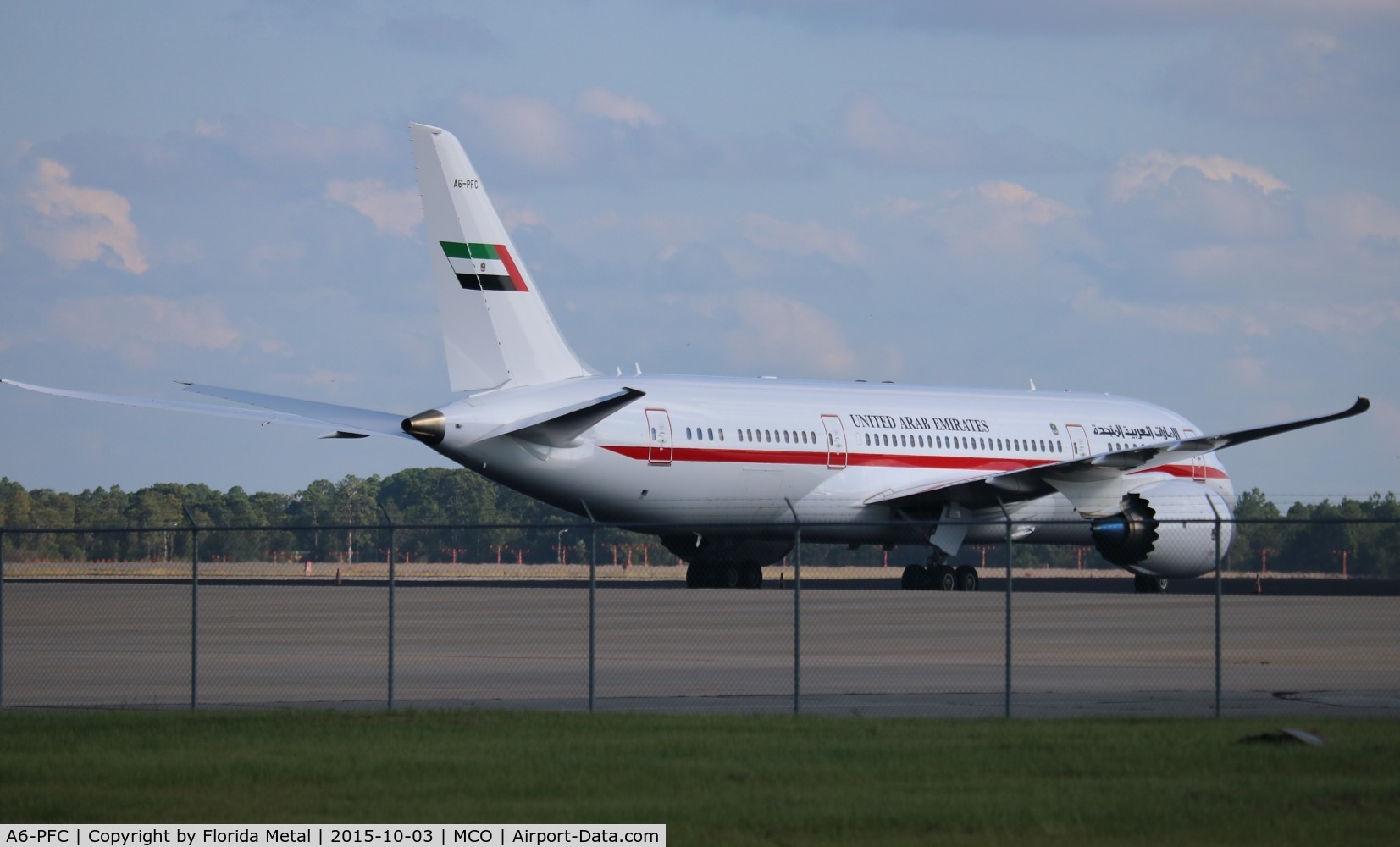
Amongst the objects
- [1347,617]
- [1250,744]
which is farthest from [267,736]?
[1347,617]

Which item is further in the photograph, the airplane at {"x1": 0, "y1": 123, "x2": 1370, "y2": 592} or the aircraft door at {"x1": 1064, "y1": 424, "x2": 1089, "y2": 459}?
the aircraft door at {"x1": 1064, "y1": 424, "x2": 1089, "y2": 459}

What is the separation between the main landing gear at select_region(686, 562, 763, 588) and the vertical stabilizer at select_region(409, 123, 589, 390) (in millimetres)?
6340

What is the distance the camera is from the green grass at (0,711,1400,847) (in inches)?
442

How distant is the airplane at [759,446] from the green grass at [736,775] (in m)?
12.9

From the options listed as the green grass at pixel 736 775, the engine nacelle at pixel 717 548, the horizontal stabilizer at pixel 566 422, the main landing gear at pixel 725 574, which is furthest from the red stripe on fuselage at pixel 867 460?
the green grass at pixel 736 775

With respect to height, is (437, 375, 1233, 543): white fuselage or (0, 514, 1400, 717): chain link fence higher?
Answer: (437, 375, 1233, 543): white fuselage

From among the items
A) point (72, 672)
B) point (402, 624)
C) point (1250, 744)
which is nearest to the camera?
point (1250, 744)

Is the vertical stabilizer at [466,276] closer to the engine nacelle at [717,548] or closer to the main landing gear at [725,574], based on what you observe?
the engine nacelle at [717,548]

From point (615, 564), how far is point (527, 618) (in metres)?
40.8

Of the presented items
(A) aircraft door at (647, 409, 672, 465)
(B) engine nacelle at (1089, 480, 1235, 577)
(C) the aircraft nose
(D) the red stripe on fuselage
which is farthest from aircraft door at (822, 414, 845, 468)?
(C) the aircraft nose

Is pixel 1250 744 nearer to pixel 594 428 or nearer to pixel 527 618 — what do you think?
pixel 527 618

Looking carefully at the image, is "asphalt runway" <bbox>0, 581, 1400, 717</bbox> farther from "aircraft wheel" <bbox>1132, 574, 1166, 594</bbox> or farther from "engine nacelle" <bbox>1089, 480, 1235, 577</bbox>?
"aircraft wheel" <bbox>1132, 574, 1166, 594</bbox>

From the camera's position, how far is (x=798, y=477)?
36.6m

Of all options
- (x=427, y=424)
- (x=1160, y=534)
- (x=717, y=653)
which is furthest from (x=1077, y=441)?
(x=717, y=653)
